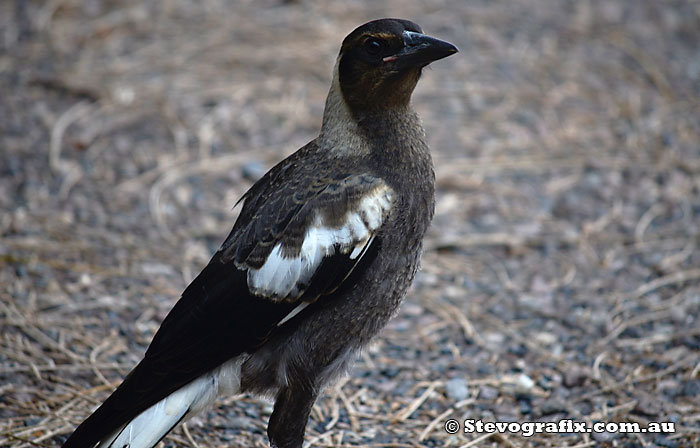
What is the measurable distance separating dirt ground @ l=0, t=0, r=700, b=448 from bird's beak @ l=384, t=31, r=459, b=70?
1489mm

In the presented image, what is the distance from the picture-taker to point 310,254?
9.17ft

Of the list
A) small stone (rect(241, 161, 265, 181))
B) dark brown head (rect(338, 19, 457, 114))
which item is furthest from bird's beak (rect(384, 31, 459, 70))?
small stone (rect(241, 161, 265, 181))

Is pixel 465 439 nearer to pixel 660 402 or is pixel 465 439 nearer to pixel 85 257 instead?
pixel 660 402

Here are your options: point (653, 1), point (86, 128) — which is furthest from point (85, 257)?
point (653, 1)

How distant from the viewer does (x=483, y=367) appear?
150 inches

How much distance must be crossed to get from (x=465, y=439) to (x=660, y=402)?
83 centimetres

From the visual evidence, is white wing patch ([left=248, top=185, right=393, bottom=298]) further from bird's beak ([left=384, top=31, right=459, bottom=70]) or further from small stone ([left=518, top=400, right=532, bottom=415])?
small stone ([left=518, top=400, right=532, bottom=415])

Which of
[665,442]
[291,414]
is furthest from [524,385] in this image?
[291,414]

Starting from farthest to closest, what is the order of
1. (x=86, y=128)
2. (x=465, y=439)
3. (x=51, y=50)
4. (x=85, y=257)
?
1. (x=51, y=50)
2. (x=86, y=128)
3. (x=85, y=257)
4. (x=465, y=439)

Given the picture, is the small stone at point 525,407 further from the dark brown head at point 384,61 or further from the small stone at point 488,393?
the dark brown head at point 384,61

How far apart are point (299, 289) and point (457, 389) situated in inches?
46.2

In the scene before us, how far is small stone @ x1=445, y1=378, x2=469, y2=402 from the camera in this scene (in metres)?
3.60

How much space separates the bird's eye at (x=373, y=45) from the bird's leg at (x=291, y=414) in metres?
1.18

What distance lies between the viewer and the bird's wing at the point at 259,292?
279 centimetres
